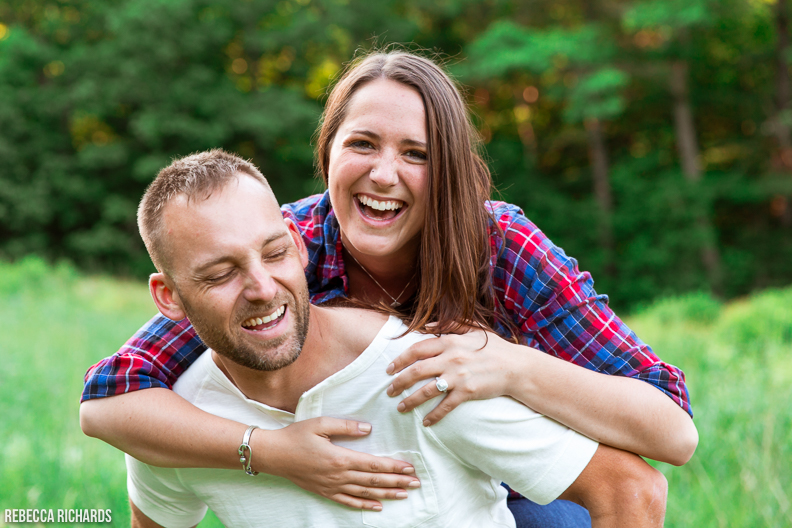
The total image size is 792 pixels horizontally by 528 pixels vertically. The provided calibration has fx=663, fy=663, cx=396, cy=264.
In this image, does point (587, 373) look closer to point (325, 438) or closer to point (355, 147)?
point (325, 438)

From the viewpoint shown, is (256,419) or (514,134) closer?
(256,419)

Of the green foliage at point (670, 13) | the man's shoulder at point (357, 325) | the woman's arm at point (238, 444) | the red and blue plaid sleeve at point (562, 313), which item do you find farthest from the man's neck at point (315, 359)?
the green foliage at point (670, 13)

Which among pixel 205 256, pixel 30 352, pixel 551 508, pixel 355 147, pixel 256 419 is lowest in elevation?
pixel 30 352

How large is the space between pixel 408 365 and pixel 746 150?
20.1m

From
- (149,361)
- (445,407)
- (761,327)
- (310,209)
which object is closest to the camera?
(445,407)

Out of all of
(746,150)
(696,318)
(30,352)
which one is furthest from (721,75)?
(30,352)

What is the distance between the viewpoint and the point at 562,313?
2242 mm

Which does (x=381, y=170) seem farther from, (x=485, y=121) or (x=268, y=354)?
(x=485, y=121)

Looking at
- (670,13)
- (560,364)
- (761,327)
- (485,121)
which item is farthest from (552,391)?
(485,121)

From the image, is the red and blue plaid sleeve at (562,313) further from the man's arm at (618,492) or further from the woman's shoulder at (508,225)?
the man's arm at (618,492)

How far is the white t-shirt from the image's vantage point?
1727 mm

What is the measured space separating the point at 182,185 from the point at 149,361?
0.70m

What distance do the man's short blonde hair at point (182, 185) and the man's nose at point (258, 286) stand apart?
24cm

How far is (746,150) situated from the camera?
18.9 meters
